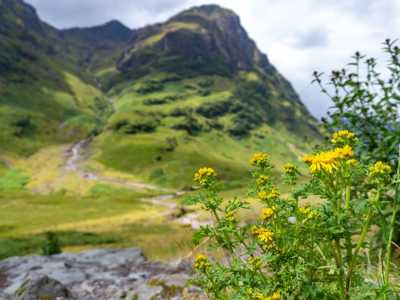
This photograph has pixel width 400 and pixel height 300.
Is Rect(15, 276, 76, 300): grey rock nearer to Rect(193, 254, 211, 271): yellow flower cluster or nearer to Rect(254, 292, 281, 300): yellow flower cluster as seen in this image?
Rect(193, 254, 211, 271): yellow flower cluster

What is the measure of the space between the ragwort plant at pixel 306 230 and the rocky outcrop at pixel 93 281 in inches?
201

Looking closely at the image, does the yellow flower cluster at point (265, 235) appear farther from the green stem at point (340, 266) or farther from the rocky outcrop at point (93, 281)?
the rocky outcrop at point (93, 281)

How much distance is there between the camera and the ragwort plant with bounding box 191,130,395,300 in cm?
420

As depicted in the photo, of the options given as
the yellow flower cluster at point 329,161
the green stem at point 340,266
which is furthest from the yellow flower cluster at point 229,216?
the yellow flower cluster at point 329,161

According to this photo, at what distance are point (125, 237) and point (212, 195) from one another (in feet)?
224

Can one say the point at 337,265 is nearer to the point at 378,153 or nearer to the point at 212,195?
the point at 212,195

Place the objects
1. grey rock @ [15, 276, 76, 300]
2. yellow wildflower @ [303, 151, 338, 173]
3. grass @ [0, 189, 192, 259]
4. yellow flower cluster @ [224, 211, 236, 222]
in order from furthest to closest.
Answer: grass @ [0, 189, 192, 259], grey rock @ [15, 276, 76, 300], yellow flower cluster @ [224, 211, 236, 222], yellow wildflower @ [303, 151, 338, 173]

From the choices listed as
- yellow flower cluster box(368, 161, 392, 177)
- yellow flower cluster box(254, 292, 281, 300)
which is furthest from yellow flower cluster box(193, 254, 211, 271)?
yellow flower cluster box(368, 161, 392, 177)

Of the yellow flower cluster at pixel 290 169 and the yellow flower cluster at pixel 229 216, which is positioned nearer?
the yellow flower cluster at pixel 290 169

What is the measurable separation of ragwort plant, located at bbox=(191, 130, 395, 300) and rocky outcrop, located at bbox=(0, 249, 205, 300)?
5099 millimetres

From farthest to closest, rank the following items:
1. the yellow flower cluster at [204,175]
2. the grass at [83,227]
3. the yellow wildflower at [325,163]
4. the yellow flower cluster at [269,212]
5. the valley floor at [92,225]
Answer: the valley floor at [92,225] < the grass at [83,227] < the yellow flower cluster at [204,175] < the yellow flower cluster at [269,212] < the yellow wildflower at [325,163]

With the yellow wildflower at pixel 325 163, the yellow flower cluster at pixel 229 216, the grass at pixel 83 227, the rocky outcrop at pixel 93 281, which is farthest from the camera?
the grass at pixel 83 227

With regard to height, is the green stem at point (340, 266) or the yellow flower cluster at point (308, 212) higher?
the yellow flower cluster at point (308, 212)

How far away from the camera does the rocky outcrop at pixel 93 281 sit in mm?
13628
